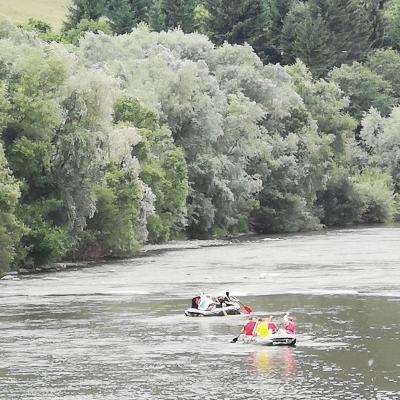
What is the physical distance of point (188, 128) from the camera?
11662 centimetres

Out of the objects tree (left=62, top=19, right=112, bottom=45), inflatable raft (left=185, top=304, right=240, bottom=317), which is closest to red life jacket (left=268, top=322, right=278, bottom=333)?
inflatable raft (left=185, top=304, right=240, bottom=317)

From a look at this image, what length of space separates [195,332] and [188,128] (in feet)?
208

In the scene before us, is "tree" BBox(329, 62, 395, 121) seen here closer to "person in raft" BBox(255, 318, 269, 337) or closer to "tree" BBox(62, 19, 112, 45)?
"tree" BBox(62, 19, 112, 45)

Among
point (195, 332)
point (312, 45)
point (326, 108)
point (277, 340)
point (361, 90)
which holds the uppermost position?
point (312, 45)

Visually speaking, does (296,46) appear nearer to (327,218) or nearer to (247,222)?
(327,218)

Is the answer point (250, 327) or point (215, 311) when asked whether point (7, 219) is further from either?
point (250, 327)

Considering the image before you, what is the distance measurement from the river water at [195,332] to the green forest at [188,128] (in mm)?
6229

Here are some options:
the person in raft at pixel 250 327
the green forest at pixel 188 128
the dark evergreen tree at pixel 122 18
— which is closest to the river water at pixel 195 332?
the person in raft at pixel 250 327

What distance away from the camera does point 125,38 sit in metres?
128

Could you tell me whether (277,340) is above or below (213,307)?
below

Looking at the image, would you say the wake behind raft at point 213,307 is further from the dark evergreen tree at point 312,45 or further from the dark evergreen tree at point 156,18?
the dark evergreen tree at point 156,18

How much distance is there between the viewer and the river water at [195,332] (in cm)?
4191

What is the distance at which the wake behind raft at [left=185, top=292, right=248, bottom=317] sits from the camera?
59469mm

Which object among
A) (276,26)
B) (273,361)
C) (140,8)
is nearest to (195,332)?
(273,361)
